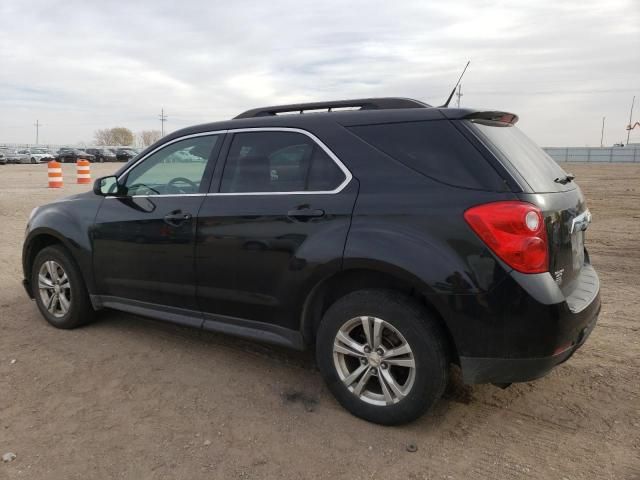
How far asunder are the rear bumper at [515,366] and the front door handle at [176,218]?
6.78 feet

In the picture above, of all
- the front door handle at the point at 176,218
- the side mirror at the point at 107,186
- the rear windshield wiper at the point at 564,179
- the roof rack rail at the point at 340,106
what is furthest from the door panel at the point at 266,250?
the rear windshield wiper at the point at 564,179

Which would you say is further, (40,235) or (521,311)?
(40,235)

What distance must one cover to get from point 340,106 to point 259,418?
2.06 metres

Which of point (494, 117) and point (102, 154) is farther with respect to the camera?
point (102, 154)

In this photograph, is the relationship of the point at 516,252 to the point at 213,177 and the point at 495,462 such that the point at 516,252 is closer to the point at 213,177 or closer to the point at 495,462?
the point at 495,462

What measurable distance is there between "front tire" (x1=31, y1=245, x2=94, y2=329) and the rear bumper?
3289 mm

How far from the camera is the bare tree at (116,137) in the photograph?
111750mm

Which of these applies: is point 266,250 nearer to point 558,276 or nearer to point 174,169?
point 174,169

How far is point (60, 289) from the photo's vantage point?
4.61 meters

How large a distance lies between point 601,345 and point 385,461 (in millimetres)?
2321

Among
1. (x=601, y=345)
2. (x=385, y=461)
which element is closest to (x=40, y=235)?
(x=385, y=461)

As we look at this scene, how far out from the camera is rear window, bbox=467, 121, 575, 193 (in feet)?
9.14

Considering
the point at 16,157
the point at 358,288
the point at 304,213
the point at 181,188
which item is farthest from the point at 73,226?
the point at 16,157

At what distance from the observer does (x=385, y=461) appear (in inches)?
106
